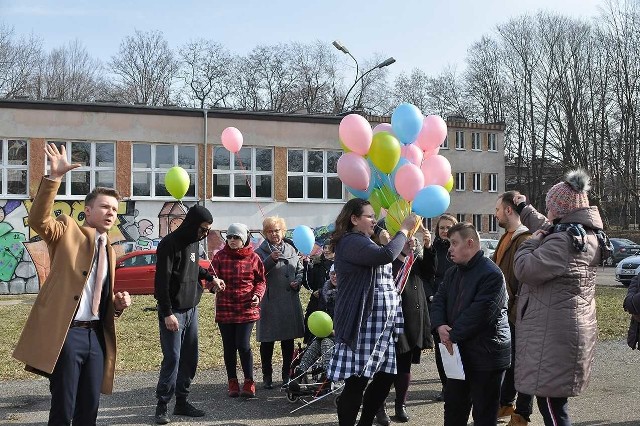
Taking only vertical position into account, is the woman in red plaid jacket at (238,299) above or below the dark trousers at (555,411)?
above

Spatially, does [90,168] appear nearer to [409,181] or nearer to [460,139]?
[409,181]

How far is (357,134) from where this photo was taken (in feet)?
23.1

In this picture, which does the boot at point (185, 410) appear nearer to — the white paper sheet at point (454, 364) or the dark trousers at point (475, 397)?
the dark trousers at point (475, 397)

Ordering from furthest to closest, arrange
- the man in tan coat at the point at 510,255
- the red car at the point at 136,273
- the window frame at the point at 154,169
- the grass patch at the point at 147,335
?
1. the window frame at the point at 154,169
2. the red car at the point at 136,273
3. the grass patch at the point at 147,335
4. the man in tan coat at the point at 510,255

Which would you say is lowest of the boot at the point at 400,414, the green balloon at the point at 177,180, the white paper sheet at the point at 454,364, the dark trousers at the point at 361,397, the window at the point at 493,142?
the boot at the point at 400,414

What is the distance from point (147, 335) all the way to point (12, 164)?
1640 cm

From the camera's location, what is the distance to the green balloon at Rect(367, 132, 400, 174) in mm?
6949

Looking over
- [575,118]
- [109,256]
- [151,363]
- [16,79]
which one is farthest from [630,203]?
[109,256]

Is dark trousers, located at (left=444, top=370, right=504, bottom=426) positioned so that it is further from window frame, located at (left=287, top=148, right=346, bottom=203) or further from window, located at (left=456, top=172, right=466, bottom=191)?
window, located at (left=456, top=172, right=466, bottom=191)

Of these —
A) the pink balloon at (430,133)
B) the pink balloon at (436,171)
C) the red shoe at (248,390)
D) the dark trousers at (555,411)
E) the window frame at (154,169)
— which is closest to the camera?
the dark trousers at (555,411)

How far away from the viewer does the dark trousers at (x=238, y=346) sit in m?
7.82

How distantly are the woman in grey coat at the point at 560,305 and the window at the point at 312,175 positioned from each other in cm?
2366

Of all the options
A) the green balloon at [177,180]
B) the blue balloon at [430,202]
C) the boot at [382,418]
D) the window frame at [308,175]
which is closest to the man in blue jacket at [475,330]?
the blue balloon at [430,202]

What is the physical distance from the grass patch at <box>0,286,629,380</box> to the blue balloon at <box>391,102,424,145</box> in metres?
3.46
